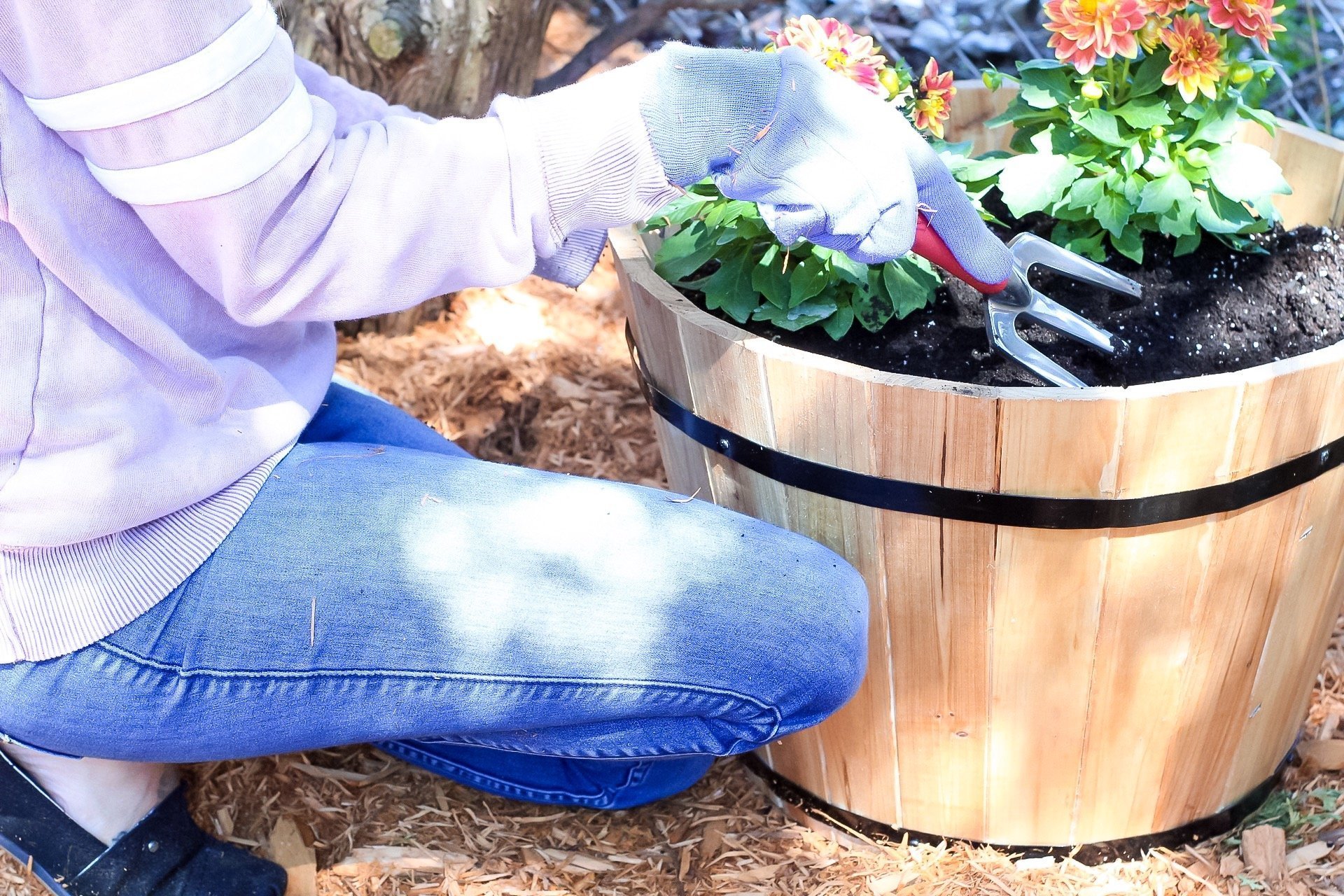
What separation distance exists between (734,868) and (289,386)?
80cm

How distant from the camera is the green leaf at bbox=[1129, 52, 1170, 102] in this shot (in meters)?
1.47

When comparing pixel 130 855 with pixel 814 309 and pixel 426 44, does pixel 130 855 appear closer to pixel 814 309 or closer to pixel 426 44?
pixel 814 309

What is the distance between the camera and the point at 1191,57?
141 cm

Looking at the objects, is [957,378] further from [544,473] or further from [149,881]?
[149,881]

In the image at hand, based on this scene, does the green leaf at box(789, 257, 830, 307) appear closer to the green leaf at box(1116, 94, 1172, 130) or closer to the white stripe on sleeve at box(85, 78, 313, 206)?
the green leaf at box(1116, 94, 1172, 130)

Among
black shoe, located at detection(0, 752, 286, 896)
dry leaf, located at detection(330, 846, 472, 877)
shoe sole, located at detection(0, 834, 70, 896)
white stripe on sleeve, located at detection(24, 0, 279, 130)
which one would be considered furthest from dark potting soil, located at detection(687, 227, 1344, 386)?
shoe sole, located at detection(0, 834, 70, 896)

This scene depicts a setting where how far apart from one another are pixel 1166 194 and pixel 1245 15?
0.70ft

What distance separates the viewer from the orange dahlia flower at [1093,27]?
136 cm

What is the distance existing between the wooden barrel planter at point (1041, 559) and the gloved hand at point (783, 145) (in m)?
0.15

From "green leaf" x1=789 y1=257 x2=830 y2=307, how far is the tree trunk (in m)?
1.01

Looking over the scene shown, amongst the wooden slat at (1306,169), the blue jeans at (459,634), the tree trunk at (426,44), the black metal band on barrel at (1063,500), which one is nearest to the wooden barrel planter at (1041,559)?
the black metal band on barrel at (1063,500)

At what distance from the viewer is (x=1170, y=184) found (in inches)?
58.8

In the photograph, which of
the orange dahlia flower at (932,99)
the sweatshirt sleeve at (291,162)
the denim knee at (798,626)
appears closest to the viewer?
the sweatshirt sleeve at (291,162)

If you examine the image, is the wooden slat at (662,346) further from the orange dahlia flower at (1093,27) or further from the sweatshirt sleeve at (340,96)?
the orange dahlia flower at (1093,27)
